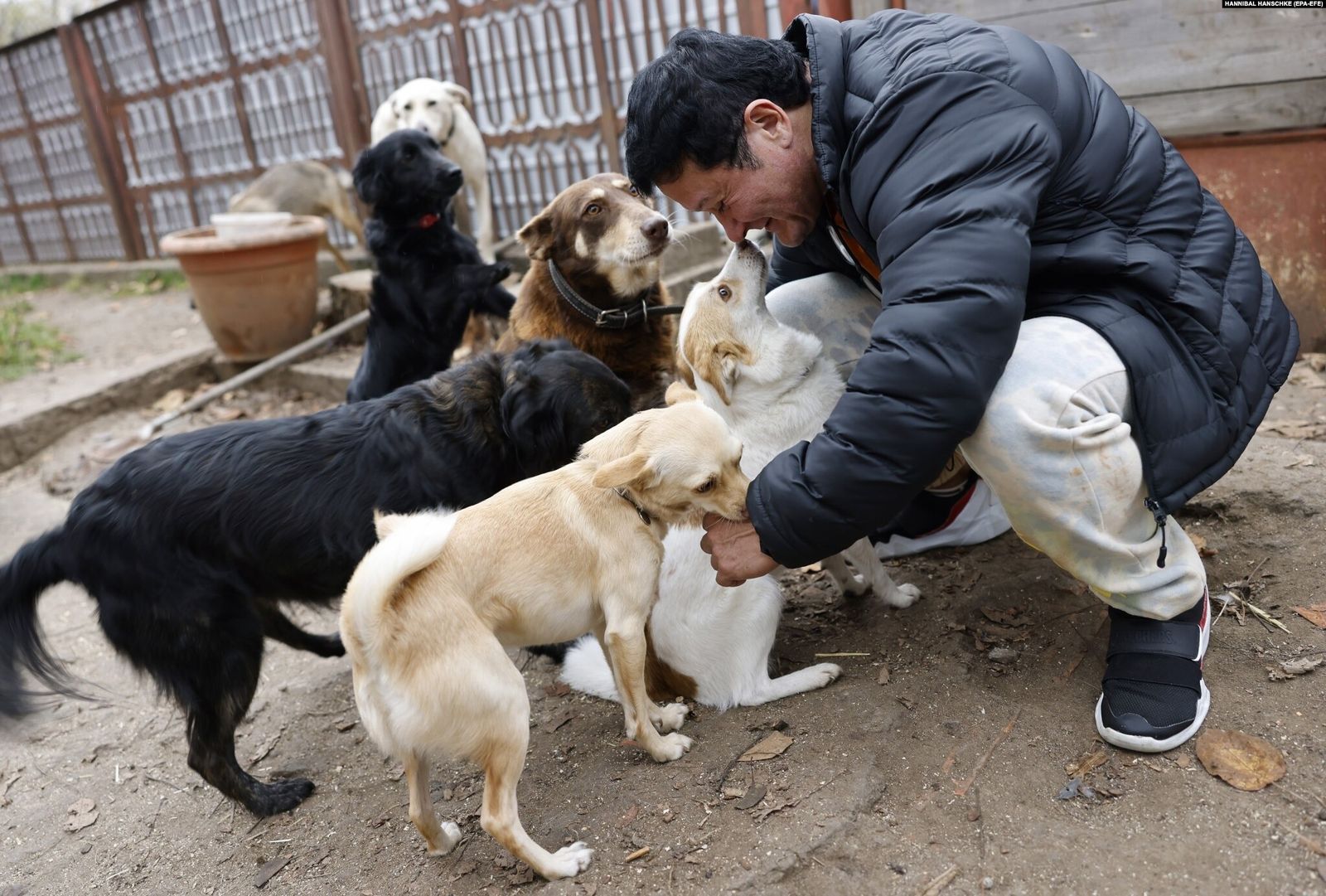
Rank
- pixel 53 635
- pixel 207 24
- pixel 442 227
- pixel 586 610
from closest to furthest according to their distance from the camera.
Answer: pixel 586 610
pixel 53 635
pixel 442 227
pixel 207 24

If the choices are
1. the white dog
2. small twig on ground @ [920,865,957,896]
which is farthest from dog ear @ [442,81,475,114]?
small twig on ground @ [920,865,957,896]

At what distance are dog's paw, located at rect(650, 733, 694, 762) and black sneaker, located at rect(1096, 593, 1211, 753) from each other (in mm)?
1030

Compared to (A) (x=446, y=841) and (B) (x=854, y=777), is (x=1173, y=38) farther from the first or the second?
(A) (x=446, y=841)

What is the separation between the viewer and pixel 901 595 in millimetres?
3031

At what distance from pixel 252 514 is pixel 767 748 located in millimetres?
1564

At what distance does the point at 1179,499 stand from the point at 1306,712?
0.59 m

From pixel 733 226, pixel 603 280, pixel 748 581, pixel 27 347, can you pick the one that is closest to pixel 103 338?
pixel 27 347

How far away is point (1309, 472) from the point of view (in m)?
3.20

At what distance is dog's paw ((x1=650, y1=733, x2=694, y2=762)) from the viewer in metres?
2.50

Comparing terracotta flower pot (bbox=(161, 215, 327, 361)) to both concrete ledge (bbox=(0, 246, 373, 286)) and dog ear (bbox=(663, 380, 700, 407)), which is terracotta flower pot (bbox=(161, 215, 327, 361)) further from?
dog ear (bbox=(663, 380, 700, 407))

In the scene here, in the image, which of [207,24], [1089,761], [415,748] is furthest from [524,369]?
[207,24]

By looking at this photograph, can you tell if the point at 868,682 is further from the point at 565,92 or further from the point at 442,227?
the point at 565,92

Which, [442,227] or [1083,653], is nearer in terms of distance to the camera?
[1083,653]

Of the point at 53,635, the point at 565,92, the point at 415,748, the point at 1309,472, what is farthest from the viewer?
the point at 565,92
